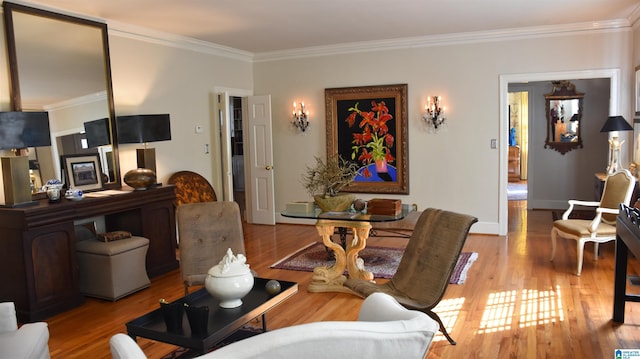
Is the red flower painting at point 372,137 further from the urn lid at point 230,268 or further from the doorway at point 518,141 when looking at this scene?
the doorway at point 518,141

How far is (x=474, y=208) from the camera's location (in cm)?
688

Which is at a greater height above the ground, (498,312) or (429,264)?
(429,264)

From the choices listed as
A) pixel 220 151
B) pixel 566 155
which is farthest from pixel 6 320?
pixel 566 155

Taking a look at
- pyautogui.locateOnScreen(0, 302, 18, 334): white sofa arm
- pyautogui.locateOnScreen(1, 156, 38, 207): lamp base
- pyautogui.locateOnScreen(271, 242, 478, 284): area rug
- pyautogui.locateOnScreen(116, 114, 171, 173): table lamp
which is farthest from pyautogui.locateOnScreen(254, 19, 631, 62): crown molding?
pyautogui.locateOnScreen(0, 302, 18, 334): white sofa arm

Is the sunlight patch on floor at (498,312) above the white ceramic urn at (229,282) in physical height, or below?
below

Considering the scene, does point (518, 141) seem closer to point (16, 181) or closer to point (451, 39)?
point (451, 39)

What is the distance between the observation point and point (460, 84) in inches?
267

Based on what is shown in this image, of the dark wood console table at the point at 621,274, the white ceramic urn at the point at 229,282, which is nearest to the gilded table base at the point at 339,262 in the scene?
the white ceramic urn at the point at 229,282

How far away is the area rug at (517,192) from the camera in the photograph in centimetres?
1022

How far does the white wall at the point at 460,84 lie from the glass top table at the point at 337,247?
2.50 m

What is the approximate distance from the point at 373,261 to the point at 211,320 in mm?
3049

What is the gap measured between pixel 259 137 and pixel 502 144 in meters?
3.51

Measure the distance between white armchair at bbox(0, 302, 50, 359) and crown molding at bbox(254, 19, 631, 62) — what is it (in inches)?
221

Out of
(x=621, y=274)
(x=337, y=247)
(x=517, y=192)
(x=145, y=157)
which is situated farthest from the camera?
(x=517, y=192)
